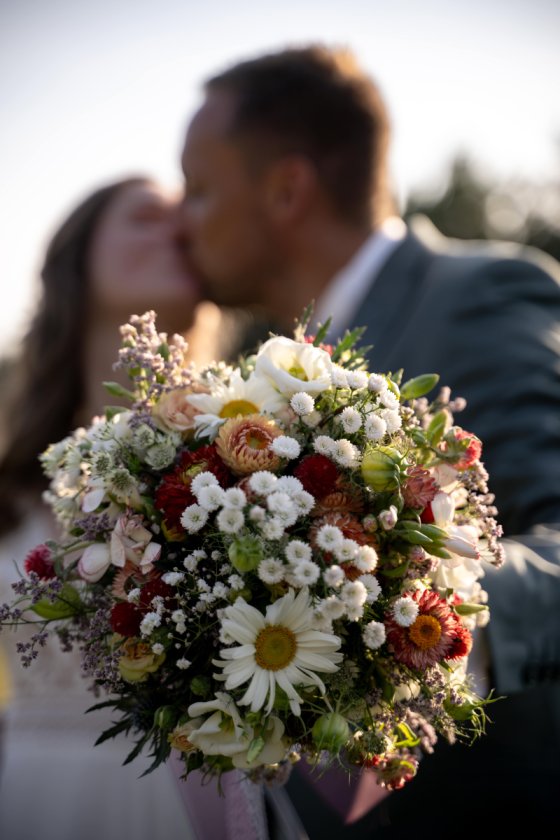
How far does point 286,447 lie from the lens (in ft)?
4.02

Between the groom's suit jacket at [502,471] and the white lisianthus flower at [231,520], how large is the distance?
0.90 m

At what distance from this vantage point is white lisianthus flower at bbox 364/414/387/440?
1253mm

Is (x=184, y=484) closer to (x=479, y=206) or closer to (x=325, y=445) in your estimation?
(x=325, y=445)

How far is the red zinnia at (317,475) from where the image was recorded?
3.97 feet

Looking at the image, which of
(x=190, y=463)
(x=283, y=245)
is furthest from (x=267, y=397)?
(x=283, y=245)

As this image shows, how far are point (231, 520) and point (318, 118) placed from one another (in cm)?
264

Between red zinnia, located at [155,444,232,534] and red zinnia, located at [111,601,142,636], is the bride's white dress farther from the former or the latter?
red zinnia, located at [155,444,232,534]

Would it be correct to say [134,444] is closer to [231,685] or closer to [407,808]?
[231,685]

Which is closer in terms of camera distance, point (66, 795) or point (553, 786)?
point (553, 786)

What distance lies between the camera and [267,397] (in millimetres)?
1354

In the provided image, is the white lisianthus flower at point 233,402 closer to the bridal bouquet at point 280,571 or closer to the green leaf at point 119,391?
the bridal bouquet at point 280,571

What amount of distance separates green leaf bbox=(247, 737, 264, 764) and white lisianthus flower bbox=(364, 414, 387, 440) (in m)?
0.54

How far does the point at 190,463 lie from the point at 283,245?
7.23ft

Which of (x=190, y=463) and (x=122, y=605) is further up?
(x=190, y=463)
